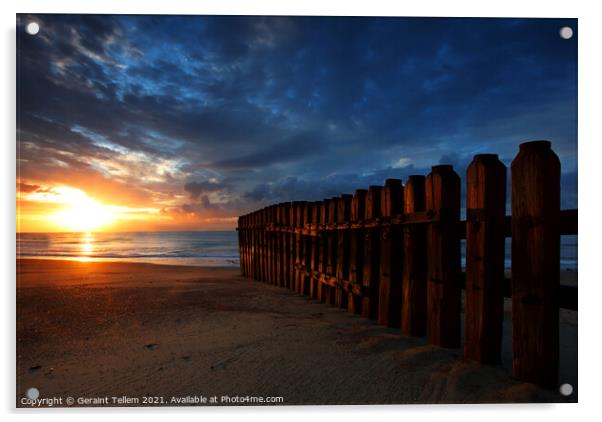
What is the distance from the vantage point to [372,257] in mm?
4312

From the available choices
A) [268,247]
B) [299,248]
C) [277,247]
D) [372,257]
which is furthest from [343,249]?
Result: [268,247]

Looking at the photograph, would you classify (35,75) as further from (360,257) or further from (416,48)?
(360,257)

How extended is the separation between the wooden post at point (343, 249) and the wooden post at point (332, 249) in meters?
0.12

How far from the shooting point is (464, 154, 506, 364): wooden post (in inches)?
108

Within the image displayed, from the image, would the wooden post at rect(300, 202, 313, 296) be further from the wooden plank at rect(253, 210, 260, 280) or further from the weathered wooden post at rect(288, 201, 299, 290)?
the wooden plank at rect(253, 210, 260, 280)

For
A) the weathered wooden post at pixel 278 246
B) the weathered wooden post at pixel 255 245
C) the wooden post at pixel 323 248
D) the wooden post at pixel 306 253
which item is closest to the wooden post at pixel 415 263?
the wooden post at pixel 323 248

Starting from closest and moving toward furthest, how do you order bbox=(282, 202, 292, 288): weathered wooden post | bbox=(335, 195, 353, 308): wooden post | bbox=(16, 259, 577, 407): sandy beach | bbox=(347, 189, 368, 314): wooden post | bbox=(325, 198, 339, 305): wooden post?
bbox=(16, 259, 577, 407): sandy beach → bbox=(347, 189, 368, 314): wooden post → bbox=(335, 195, 353, 308): wooden post → bbox=(325, 198, 339, 305): wooden post → bbox=(282, 202, 292, 288): weathered wooden post

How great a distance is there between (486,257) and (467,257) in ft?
0.46

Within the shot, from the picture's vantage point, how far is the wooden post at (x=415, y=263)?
11.5ft

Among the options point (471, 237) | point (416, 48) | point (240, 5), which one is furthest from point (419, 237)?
point (240, 5)

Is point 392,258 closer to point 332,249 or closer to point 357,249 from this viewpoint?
point 357,249

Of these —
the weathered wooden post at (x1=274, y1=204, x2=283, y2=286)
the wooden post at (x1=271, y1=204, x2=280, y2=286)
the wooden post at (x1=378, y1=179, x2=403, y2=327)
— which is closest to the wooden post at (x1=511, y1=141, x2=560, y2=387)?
the wooden post at (x1=378, y1=179, x2=403, y2=327)

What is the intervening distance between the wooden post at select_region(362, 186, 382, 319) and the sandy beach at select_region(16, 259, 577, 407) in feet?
0.64

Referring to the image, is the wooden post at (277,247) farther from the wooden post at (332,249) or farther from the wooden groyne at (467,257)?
the wooden groyne at (467,257)
